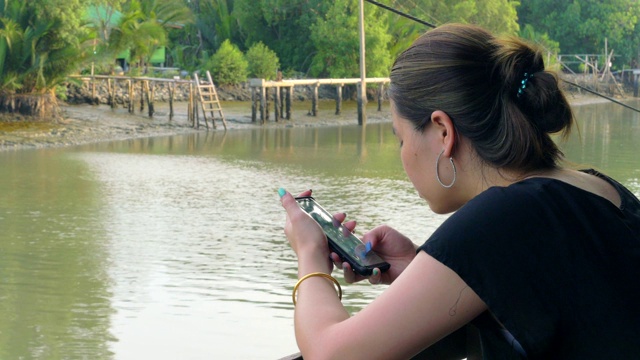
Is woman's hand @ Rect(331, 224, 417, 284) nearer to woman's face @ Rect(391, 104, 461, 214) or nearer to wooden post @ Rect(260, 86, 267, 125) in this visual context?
woman's face @ Rect(391, 104, 461, 214)

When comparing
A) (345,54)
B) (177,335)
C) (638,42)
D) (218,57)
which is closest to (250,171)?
(177,335)

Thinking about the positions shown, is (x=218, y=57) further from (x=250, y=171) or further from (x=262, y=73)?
(x=250, y=171)

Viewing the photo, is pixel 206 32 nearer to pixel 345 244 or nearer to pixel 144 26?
pixel 144 26

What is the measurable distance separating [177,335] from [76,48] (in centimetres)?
1499

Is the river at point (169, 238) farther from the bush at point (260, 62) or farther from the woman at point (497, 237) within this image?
the bush at point (260, 62)

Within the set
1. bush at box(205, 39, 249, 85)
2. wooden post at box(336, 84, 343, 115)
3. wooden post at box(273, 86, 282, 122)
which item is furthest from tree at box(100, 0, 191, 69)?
wooden post at box(336, 84, 343, 115)

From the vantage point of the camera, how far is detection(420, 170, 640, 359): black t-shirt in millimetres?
1593

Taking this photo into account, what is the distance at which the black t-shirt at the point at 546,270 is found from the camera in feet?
5.23

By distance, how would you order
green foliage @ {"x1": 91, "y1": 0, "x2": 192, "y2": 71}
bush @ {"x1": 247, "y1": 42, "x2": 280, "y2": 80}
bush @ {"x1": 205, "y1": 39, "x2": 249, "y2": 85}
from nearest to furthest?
green foliage @ {"x1": 91, "y1": 0, "x2": 192, "y2": 71} < bush @ {"x1": 205, "y1": 39, "x2": 249, "y2": 85} < bush @ {"x1": 247, "y1": 42, "x2": 280, "y2": 80}

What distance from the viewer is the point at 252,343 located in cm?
608

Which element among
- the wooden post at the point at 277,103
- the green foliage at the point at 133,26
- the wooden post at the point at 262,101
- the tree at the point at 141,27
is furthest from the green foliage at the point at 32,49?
the wooden post at the point at 277,103

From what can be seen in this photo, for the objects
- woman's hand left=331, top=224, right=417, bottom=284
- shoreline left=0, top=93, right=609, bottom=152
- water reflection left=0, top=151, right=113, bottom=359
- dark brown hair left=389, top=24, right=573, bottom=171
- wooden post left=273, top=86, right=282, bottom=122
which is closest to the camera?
dark brown hair left=389, top=24, right=573, bottom=171

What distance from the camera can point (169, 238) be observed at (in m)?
9.48

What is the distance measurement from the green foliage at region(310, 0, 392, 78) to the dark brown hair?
30.3 m
